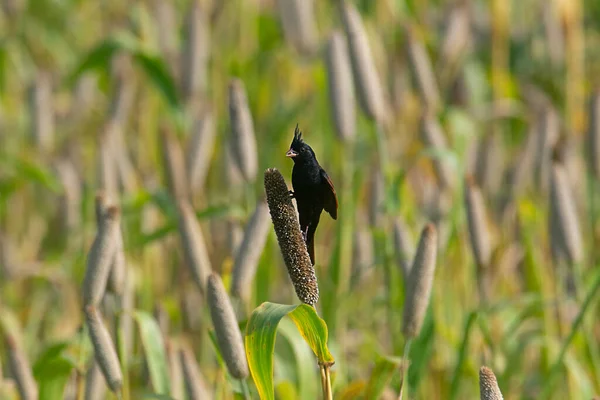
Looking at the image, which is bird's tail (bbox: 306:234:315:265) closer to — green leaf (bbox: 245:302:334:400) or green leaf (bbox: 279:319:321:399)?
green leaf (bbox: 245:302:334:400)

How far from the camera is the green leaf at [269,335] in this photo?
148 cm

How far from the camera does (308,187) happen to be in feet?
4.18

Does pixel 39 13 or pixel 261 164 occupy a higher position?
pixel 39 13

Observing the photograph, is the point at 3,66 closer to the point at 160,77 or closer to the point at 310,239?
the point at 160,77

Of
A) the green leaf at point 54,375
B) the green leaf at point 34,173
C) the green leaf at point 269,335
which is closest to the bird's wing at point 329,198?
the green leaf at point 269,335

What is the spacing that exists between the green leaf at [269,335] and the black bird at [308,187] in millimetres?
162

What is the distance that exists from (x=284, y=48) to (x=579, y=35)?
1.19 metres

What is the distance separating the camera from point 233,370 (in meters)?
1.65

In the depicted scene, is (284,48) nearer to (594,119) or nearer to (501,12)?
(501,12)

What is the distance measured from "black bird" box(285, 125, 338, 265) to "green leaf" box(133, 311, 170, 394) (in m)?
0.89

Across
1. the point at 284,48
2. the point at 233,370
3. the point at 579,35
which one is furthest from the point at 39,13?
the point at 233,370

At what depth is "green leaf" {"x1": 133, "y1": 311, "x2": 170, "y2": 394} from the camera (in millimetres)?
2127

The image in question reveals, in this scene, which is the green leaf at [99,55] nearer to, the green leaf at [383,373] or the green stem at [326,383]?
the green leaf at [383,373]

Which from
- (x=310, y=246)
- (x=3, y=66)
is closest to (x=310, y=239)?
(x=310, y=246)
